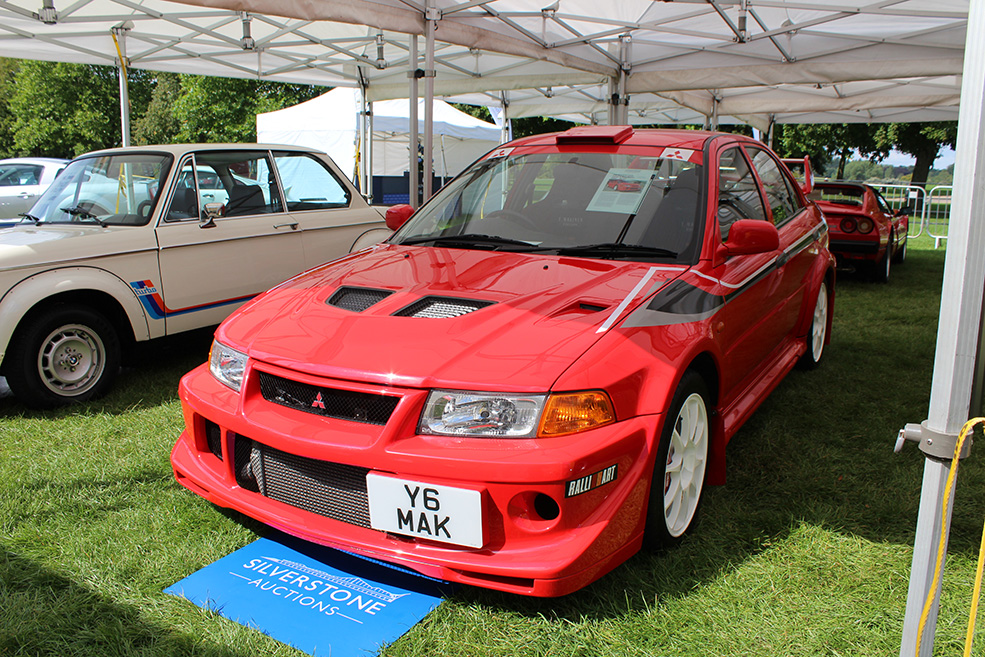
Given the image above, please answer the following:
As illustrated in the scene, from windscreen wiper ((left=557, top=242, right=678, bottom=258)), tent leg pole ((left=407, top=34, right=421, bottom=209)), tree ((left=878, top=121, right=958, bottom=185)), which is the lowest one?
windscreen wiper ((left=557, top=242, right=678, bottom=258))

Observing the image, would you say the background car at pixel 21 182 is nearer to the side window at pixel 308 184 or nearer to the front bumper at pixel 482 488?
the side window at pixel 308 184

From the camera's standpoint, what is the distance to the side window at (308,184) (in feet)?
18.5

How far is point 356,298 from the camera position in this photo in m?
2.80

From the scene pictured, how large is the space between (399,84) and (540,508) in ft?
30.2

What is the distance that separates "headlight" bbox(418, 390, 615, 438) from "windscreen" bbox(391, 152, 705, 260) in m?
1.05

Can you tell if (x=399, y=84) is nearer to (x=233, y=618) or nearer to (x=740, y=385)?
(x=740, y=385)

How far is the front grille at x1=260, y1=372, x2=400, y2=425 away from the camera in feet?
7.36

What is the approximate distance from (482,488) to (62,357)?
11.2 ft

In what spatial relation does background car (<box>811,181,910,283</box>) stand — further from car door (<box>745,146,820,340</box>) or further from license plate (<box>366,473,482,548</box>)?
license plate (<box>366,473,482,548</box>)

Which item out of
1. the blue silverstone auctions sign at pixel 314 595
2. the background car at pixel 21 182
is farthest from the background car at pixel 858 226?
the background car at pixel 21 182

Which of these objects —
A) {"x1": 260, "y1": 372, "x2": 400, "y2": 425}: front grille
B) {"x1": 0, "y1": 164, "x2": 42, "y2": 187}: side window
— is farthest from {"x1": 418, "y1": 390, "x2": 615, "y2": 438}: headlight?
{"x1": 0, "y1": 164, "x2": 42, "y2": 187}: side window

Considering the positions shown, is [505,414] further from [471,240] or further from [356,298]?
[471,240]

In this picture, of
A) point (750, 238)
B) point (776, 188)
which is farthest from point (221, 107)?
point (750, 238)

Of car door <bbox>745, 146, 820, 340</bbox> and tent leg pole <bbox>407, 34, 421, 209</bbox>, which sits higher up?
tent leg pole <bbox>407, 34, 421, 209</bbox>
